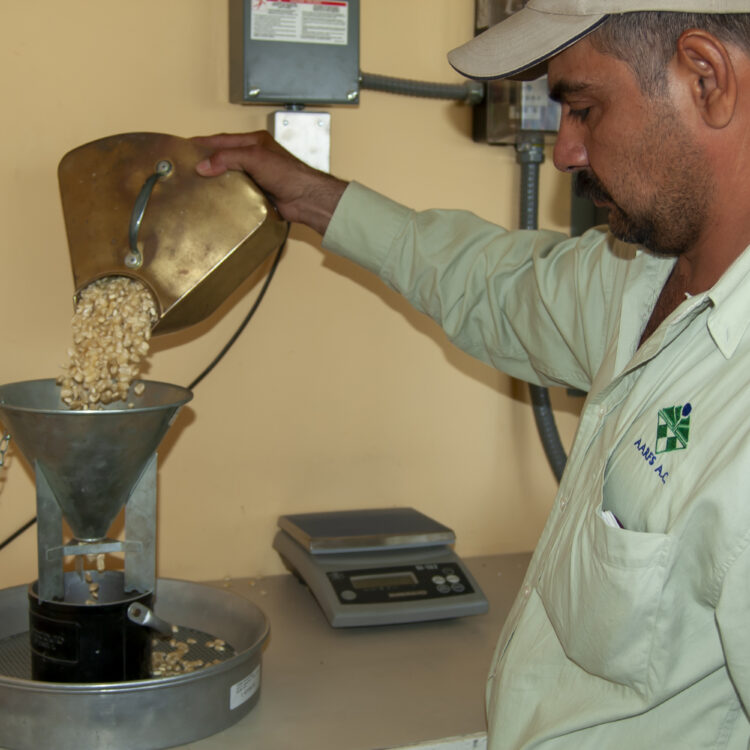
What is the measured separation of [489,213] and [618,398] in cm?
71

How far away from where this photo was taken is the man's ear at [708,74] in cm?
94

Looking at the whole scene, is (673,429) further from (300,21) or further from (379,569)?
(300,21)

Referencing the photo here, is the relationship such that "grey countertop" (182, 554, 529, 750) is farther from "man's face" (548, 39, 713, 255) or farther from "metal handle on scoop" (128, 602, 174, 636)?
"man's face" (548, 39, 713, 255)

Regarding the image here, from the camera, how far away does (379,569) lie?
5.00 feet

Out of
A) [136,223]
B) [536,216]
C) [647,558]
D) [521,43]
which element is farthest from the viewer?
[536,216]

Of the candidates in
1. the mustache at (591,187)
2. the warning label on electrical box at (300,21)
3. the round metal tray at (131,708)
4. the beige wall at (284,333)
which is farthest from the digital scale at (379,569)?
the warning label on electrical box at (300,21)

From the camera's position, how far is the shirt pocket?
0.94 metres

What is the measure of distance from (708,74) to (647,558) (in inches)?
18.8

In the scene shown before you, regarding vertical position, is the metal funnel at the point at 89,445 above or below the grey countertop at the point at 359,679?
above

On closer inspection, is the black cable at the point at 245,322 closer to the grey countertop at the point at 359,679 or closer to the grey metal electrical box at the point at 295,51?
the grey metal electrical box at the point at 295,51

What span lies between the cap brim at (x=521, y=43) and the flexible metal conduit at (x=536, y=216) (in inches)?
22.2

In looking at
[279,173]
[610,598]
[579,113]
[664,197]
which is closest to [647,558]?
[610,598]

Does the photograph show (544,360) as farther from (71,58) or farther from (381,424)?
(71,58)

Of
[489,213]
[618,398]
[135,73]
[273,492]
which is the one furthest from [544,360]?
[135,73]
